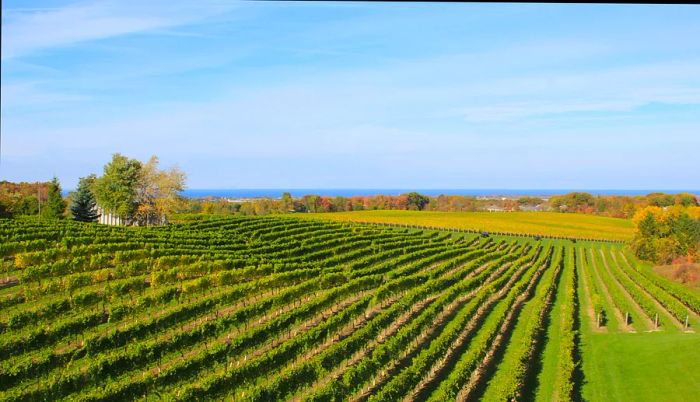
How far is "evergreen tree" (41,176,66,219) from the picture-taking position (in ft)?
181

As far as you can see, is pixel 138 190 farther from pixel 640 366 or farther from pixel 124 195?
pixel 640 366

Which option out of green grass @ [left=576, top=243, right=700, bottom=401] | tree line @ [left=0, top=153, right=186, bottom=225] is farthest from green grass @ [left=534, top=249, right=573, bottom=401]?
tree line @ [left=0, top=153, right=186, bottom=225]

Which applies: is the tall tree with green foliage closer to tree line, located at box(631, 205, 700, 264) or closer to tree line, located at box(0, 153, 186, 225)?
tree line, located at box(0, 153, 186, 225)

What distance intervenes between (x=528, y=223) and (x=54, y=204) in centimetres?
7347

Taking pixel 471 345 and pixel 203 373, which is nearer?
pixel 203 373

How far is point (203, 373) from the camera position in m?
19.1

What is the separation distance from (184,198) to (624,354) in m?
53.3

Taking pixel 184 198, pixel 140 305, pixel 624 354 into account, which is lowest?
pixel 624 354

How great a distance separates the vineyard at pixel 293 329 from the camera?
17891 mm

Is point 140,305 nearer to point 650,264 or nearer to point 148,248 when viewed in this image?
point 148,248

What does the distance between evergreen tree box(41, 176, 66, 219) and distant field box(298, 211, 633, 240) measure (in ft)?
133

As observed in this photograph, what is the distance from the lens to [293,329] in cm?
2527

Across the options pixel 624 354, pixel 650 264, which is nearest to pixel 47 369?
pixel 624 354

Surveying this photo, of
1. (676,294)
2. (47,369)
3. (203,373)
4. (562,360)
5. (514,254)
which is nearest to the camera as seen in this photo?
(47,369)
